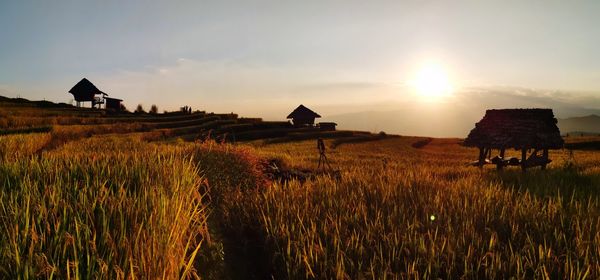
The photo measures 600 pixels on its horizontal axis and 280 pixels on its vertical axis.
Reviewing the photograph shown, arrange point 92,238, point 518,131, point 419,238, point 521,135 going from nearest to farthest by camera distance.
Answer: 1. point 92,238
2. point 419,238
3. point 521,135
4. point 518,131

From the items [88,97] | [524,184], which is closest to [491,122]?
[524,184]

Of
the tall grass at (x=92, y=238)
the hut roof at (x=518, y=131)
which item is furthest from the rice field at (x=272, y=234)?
the hut roof at (x=518, y=131)

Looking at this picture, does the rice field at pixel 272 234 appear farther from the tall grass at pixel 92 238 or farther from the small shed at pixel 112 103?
the small shed at pixel 112 103

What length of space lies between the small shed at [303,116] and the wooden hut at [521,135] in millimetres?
45402

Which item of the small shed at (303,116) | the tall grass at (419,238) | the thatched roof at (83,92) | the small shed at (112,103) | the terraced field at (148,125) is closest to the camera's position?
the tall grass at (419,238)

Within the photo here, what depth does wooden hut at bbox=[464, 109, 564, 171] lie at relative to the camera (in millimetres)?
22550

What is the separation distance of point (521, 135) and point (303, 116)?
1912 inches

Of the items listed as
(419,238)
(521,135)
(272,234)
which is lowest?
(272,234)

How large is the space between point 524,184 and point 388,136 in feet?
153

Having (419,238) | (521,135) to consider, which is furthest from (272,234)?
(521,135)

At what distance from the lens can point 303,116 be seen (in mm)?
70125

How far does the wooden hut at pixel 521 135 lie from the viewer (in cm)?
2255

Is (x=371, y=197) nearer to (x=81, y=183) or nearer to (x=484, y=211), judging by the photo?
(x=484, y=211)

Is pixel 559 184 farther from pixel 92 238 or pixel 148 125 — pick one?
pixel 148 125
